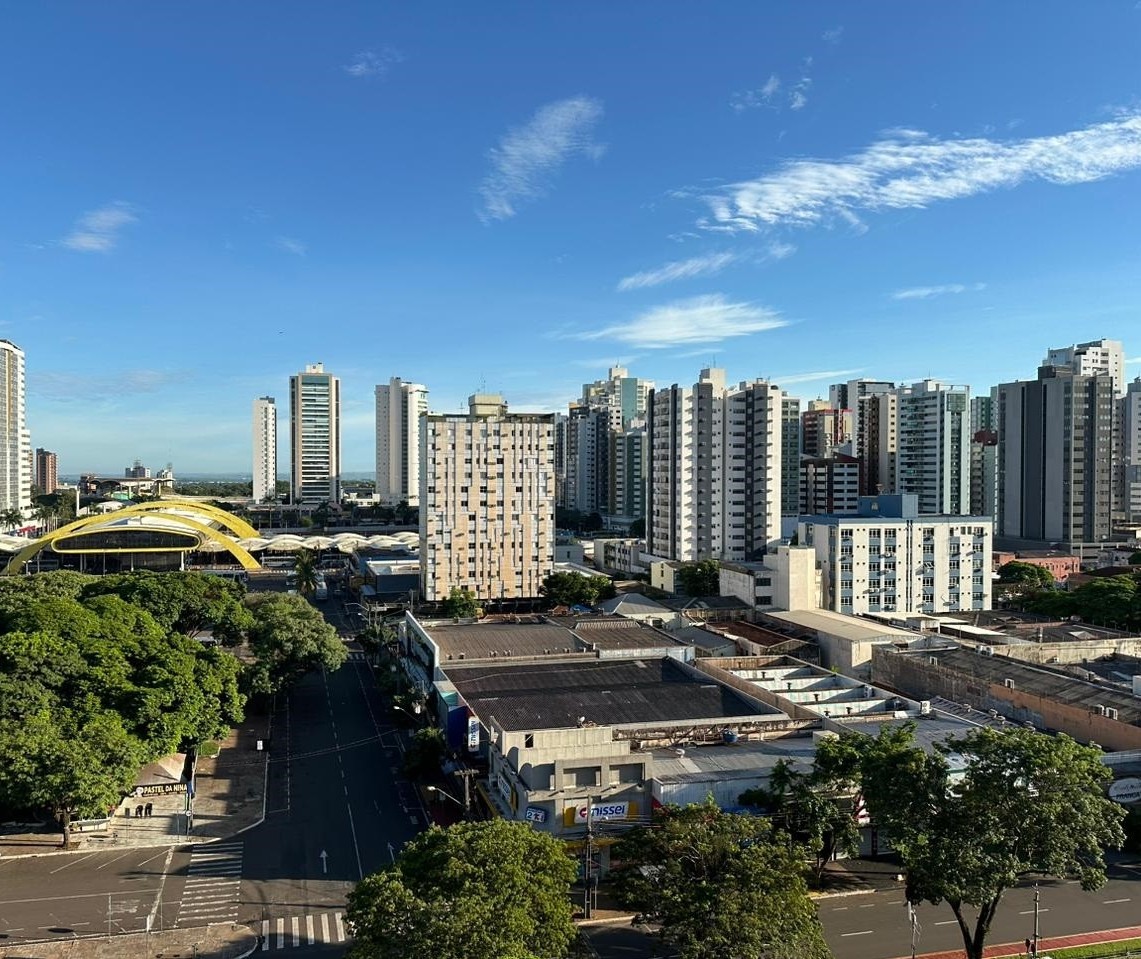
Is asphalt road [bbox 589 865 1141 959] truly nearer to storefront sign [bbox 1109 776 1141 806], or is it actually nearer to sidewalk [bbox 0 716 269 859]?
storefront sign [bbox 1109 776 1141 806]

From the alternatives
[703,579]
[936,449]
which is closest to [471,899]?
[703,579]

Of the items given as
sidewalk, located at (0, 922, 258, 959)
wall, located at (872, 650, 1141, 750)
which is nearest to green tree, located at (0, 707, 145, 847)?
sidewalk, located at (0, 922, 258, 959)

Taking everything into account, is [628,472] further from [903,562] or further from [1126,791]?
[1126,791]

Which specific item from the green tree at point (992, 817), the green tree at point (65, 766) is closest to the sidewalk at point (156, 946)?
the green tree at point (65, 766)

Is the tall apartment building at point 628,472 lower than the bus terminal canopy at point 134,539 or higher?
higher

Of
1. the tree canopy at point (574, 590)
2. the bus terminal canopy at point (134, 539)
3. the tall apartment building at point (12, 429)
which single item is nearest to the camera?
the tree canopy at point (574, 590)

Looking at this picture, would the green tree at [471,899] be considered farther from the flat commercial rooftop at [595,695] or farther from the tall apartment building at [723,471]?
the tall apartment building at [723,471]
